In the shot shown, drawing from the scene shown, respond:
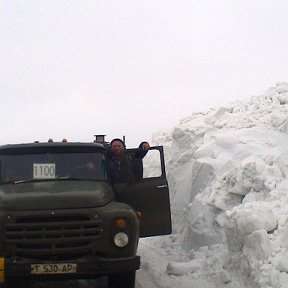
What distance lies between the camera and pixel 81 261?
5605 mm

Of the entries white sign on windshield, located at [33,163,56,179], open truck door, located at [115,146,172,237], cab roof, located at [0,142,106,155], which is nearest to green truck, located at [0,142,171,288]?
white sign on windshield, located at [33,163,56,179]

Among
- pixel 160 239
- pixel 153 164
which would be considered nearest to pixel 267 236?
pixel 160 239

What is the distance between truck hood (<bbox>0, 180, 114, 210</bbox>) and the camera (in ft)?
18.6

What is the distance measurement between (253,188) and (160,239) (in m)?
3.16

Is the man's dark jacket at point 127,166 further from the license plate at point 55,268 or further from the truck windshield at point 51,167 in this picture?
the license plate at point 55,268

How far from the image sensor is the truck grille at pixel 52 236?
218 inches

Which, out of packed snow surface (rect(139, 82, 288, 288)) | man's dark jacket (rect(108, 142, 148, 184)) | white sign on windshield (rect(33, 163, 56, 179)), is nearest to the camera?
white sign on windshield (rect(33, 163, 56, 179))

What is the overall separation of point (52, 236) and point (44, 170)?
1.24 metres

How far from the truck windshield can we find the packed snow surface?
2088 mm

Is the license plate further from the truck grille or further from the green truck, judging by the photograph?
the truck grille

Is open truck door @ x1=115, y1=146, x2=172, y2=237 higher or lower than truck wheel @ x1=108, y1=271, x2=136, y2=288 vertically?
higher

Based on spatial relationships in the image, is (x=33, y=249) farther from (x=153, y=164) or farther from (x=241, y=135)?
(x=153, y=164)

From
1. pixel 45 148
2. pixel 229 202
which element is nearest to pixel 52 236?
pixel 45 148

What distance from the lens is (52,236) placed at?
18.3 ft
